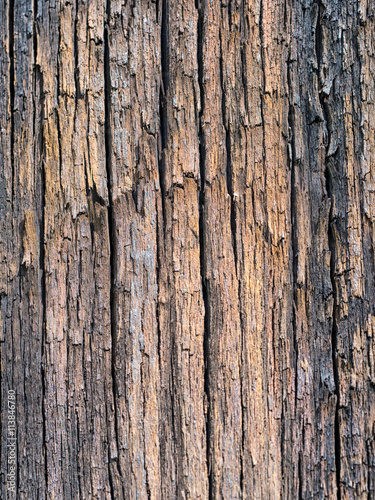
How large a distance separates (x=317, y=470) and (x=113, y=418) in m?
0.66

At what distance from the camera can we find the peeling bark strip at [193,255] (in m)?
1.23

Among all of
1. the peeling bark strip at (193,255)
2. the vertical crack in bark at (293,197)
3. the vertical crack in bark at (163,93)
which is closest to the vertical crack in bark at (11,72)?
the peeling bark strip at (193,255)

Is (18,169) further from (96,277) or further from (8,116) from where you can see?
(96,277)

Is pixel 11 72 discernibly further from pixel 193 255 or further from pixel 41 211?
pixel 193 255

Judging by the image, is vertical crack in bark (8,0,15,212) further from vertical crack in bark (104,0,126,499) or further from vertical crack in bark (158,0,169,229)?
vertical crack in bark (158,0,169,229)

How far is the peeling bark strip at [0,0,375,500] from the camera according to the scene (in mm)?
1234

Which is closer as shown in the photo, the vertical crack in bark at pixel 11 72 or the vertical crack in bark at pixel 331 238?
the vertical crack in bark at pixel 331 238

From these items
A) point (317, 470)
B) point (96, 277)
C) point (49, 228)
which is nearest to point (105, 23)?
point (49, 228)

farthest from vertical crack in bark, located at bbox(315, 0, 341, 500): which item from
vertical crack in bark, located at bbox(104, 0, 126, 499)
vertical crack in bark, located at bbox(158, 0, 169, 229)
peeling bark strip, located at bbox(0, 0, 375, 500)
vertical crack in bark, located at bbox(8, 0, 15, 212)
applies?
vertical crack in bark, located at bbox(8, 0, 15, 212)

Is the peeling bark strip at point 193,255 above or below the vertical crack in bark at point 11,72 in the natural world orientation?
below

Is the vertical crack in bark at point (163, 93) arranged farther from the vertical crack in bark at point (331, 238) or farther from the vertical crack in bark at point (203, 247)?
the vertical crack in bark at point (331, 238)

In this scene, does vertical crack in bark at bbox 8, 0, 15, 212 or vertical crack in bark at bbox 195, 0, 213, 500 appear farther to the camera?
vertical crack in bark at bbox 8, 0, 15, 212

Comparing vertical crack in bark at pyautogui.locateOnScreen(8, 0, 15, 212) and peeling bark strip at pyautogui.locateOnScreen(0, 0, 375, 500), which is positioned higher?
vertical crack in bark at pyautogui.locateOnScreen(8, 0, 15, 212)

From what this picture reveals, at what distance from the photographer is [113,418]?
1.24 meters
